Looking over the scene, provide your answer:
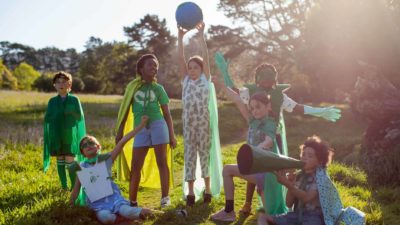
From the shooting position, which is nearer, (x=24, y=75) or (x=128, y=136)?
(x=128, y=136)

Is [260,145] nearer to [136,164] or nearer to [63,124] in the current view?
[136,164]

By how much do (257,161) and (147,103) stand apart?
2.36 meters

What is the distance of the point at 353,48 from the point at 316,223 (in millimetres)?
12525

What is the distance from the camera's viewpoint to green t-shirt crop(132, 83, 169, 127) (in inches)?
231

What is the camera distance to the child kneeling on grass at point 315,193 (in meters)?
4.43

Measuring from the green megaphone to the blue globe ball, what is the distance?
2.72 m

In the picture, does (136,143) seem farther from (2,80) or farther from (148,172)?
(2,80)

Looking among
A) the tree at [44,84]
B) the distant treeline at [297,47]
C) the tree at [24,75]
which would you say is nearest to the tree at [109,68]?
the distant treeline at [297,47]

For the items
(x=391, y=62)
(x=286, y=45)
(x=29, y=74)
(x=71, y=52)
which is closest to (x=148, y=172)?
(x=391, y=62)

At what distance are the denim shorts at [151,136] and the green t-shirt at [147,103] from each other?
96 mm

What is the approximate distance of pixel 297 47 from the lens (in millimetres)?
27438

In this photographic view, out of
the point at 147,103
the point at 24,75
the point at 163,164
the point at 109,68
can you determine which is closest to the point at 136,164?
the point at 163,164

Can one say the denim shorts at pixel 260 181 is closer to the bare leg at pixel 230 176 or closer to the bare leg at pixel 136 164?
the bare leg at pixel 230 176

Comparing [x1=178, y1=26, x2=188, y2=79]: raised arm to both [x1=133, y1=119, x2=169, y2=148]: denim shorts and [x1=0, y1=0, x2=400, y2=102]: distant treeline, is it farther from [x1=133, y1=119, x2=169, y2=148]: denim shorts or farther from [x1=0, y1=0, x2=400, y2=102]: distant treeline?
[x1=0, y1=0, x2=400, y2=102]: distant treeline
